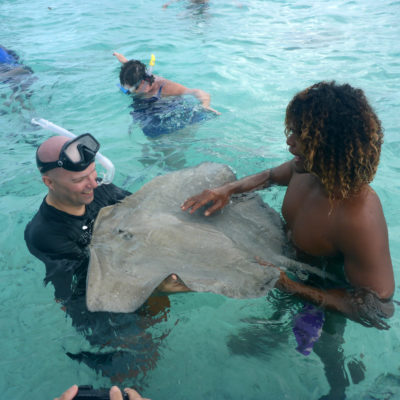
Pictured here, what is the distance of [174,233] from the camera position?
2.55 meters

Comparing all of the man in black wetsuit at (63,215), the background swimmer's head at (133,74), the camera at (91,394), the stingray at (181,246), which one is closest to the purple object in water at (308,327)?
the stingray at (181,246)

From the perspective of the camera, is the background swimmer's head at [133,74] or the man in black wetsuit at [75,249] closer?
the man in black wetsuit at [75,249]

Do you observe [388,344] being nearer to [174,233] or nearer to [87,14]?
[174,233]

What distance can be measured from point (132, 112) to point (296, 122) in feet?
17.5

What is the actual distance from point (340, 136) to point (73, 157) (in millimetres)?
2072

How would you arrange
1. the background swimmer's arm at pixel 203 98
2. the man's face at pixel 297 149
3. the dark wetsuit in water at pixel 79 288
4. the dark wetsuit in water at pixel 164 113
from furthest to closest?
the background swimmer's arm at pixel 203 98 → the dark wetsuit in water at pixel 164 113 → the dark wetsuit in water at pixel 79 288 → the man's face at pixel 297 149

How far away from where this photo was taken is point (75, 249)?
2865mm

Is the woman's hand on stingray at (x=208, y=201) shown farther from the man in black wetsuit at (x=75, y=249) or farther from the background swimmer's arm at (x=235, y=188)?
the man in black wetsuit at (x=75, y=249)

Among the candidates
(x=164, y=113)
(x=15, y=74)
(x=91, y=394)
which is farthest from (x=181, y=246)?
(x=15, y=74)

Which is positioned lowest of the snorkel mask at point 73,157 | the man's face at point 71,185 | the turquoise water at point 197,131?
the turquoise water at point 197,131

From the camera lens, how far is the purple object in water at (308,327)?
264 cm

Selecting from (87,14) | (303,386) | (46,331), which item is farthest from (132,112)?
(87,14)

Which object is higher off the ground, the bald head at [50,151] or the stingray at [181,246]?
the bald head at [50,151]

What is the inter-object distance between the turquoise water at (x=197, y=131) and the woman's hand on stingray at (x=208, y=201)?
3.39 ft
